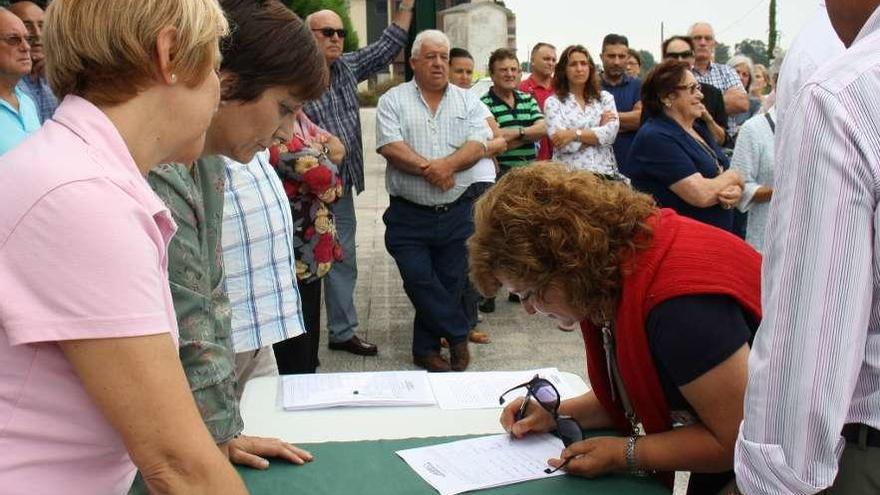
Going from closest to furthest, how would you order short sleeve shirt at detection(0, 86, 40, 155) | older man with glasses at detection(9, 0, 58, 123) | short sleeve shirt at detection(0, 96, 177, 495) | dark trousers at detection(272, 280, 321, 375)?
short sleeve shirt at detection(0, 96, 177, 495)
dark trousers at detection(272, 280, 321, 375)
short sleeve shirt at detection(0, 86, 40, 155)
older man with glasses at detection(9, 0, 58, 123)

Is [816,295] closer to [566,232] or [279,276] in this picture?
[566,232]

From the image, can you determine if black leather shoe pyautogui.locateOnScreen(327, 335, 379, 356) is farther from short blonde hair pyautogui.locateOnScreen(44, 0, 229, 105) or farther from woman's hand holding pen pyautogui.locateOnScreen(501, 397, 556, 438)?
short blonde hair pyautogui.locateOnScreen(44, 0, 229, 105)

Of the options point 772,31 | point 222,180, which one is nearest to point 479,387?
point 222,180

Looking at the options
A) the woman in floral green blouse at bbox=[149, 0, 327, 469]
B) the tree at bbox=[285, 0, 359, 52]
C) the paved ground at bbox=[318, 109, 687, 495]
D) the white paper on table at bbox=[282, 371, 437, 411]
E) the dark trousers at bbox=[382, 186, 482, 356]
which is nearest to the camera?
the woman in floral green blouse at bbox=[149, 0, 327, 469]

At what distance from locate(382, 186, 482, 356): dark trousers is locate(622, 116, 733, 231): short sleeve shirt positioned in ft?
3.51

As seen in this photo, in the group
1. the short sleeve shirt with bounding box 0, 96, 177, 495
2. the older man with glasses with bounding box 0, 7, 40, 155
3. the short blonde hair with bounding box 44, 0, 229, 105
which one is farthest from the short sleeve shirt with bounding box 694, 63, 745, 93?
the short sleeve shirt with bounding box 0, 96, 177, 495

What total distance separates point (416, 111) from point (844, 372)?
3858mm

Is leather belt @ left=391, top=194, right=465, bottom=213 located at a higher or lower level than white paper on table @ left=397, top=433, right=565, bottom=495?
lower

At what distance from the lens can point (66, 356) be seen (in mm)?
954

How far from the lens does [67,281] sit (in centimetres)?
92

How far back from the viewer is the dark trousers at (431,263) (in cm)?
470

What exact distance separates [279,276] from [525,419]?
37.4 inches

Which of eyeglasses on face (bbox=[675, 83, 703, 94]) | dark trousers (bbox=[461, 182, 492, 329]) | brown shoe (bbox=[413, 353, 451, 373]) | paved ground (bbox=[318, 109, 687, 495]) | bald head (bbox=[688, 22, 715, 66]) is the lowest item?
paved ground (bbox=[318, 109, 687, 495])

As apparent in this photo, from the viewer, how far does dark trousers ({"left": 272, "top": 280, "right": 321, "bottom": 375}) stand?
338 cm
